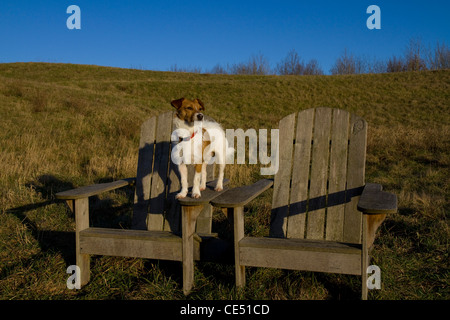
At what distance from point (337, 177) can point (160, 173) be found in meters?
1.77

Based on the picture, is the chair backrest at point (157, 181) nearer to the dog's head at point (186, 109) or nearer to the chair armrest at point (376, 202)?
the dog's head at point (186, 109)

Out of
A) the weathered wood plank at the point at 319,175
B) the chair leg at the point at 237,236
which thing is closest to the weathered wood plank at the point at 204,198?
the chair leg at the point at 237,236

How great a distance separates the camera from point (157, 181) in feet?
11.6

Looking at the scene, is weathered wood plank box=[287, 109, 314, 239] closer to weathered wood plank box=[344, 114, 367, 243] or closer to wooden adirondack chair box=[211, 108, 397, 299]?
wooden adirondack chair box=[211, 108, 397, 299]

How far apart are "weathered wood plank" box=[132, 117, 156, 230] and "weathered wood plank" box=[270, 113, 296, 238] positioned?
1.32 m

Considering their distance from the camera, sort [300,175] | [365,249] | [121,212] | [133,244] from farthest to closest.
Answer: [121,212] → [300,175] → [133,244] → [365,249]

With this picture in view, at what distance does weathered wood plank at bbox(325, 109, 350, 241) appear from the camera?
3061mm

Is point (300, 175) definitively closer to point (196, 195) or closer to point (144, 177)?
point (196, 195)

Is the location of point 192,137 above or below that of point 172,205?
above

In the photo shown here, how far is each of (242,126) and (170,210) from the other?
1258 centimetres

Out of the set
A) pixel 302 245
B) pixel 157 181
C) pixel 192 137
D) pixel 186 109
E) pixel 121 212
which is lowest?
pixel 121 212

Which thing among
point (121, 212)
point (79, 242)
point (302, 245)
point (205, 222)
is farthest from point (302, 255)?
point (121, 212)

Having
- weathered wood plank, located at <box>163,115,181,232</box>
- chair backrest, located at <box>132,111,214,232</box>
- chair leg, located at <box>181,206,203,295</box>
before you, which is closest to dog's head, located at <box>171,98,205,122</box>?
chair backrest, located at <box>132,111,214,232</box>
